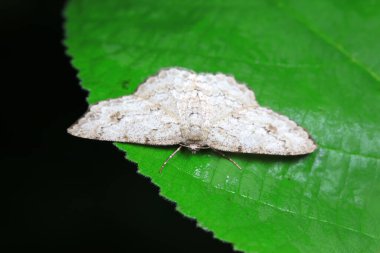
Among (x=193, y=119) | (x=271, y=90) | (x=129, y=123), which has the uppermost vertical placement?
(x=271, y=90)

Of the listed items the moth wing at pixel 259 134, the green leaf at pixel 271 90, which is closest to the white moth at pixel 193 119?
the moth wing at pixel 259 134

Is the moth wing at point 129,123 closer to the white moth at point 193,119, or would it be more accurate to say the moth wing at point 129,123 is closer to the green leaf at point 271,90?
the white moth at point 193,119

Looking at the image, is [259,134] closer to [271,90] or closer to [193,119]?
[271,90]

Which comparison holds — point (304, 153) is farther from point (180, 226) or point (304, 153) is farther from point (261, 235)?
point (180, 226)

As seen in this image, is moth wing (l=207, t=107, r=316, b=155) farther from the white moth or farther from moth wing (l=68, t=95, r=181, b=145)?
moth wing (l=68, t=95, r=181, b=145)

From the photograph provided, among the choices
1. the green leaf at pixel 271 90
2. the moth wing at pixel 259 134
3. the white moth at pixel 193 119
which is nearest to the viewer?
the green leaf at pixel 271 90

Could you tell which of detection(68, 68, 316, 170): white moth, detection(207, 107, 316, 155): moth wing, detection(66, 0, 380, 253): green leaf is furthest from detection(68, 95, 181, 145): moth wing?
detection(207, 107, 316, 155): moth wing

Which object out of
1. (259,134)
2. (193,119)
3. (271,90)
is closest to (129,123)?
(193,119)
